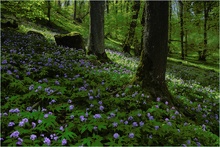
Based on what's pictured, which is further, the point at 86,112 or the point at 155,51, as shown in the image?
the point at 155,51

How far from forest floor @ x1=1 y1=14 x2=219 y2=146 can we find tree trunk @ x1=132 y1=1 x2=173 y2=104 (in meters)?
0.44

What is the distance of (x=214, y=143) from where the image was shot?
5598mm

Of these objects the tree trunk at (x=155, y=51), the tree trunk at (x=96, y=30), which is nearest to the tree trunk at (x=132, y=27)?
the tree trunk at (x=96, y=30)

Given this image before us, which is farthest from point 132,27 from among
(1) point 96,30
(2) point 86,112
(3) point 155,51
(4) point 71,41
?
(2) point 86,112

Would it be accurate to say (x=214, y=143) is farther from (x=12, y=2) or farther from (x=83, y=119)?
(x=12, y=2)

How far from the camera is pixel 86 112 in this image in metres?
5.44

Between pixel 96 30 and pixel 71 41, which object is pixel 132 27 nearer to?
pixel 71 41

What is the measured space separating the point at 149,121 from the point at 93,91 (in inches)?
79.6

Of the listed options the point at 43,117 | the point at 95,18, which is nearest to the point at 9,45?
the point at 95,18

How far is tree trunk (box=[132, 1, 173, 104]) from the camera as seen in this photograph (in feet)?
23.8

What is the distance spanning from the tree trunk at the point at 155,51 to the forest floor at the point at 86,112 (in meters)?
0.44

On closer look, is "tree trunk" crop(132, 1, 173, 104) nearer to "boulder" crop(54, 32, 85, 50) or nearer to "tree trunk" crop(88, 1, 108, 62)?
"tree trunk" crop(88, 1, 108, 62)


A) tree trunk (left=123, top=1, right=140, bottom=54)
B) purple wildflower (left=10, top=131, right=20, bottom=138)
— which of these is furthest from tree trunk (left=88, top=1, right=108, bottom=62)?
A: tree trunk (left=123, top=1, right=140, bottom=54)

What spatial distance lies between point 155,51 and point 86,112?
3158 millimetres
